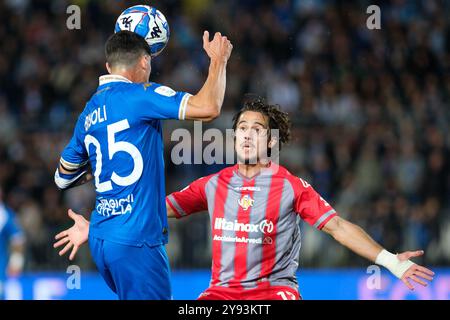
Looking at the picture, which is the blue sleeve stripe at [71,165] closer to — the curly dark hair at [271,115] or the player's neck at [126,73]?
the player's neck at [126,73]

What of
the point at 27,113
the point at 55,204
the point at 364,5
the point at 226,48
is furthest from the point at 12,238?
the point at 364,5

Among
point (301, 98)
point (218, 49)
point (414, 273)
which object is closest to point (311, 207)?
point (414, 273)

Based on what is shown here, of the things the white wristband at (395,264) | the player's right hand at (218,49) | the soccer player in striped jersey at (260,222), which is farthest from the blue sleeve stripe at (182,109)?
the white wristband at (395,264)

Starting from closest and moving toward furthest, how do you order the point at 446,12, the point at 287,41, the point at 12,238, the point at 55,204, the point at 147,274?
the point at 147,274, the point at 12,238, the point at 55,204, the point at 287,41, the point at 446,12

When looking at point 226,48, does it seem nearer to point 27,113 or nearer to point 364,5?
point 27,113

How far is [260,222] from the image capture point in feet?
21.3

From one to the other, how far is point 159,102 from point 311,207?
4.22 ft

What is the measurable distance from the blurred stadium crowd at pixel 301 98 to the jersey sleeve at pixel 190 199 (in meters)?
6.50

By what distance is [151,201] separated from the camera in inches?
247

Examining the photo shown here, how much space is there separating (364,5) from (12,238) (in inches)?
360

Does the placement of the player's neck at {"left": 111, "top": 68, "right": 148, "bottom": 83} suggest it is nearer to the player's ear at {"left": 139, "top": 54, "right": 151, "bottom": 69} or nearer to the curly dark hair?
the player's ear at {"left": 139, "top": 54, "right": 151, "bottom": 69}

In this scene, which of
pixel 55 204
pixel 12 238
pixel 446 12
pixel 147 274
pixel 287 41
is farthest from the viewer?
pixel 446 12

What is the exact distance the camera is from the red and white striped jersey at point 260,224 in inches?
252

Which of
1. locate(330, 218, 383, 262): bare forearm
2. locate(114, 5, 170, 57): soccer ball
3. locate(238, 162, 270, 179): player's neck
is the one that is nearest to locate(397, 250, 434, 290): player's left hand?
locate(330, 218, 383, 262): bare forearm
